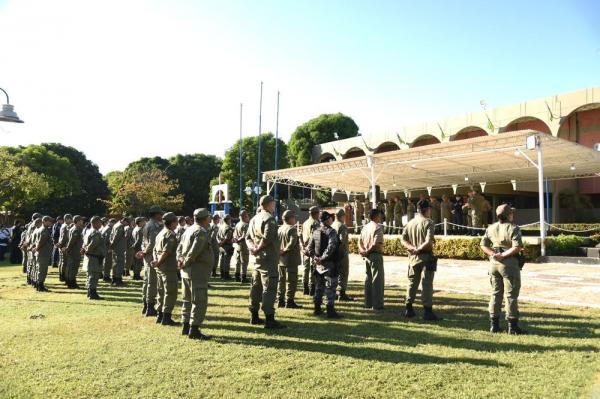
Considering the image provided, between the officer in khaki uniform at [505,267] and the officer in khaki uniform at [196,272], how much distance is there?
3.94 metres

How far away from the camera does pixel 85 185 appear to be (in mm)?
46688

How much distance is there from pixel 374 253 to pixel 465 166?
51.1ft

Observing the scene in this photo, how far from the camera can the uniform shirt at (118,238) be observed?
12562mm

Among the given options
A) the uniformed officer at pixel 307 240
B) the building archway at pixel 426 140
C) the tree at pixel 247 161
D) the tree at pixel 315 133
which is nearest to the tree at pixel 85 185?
the tree at pixel 247 161

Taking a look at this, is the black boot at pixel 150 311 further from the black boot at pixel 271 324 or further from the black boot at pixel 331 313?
the black boot at pixel 331 313

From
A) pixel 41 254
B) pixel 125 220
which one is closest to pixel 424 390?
pixel 41 254

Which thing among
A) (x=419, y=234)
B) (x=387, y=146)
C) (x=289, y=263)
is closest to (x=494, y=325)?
(x=419, y=234)

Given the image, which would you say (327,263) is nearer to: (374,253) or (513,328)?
(374,253)

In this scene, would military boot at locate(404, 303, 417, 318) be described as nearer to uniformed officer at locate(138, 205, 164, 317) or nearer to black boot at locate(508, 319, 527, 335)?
black boot at locate(508, 319, 527, 335)

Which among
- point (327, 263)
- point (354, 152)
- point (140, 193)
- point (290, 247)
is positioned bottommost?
point (327, 263)

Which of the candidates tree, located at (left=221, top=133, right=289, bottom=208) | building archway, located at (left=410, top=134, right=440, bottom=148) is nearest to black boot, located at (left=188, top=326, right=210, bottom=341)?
building archway, located at (left=410, top=134, right=440, bottom=148)

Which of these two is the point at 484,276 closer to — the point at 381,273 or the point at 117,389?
the point at 381,273

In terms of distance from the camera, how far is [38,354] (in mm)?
5582

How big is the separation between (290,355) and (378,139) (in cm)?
3037
